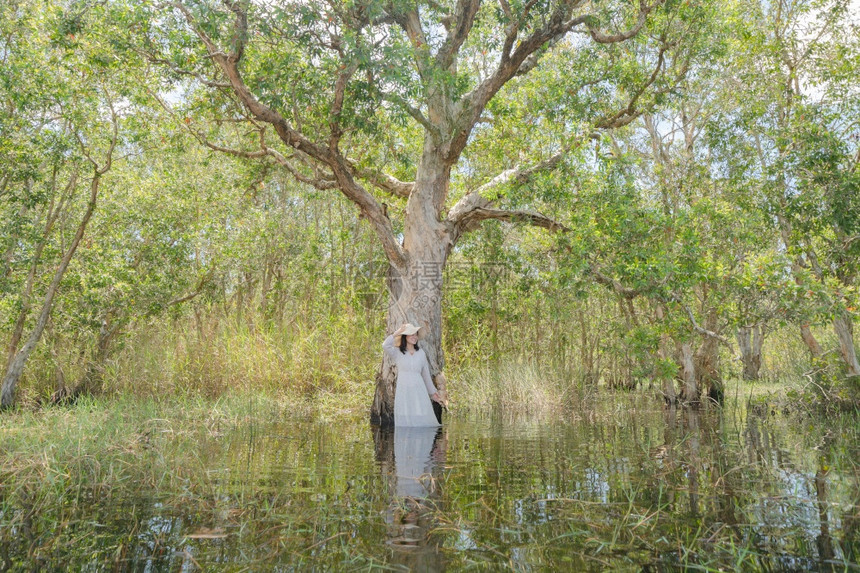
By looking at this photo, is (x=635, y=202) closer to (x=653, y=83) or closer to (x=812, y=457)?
(x=653, y=83)

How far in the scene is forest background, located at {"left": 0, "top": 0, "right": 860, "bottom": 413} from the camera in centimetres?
819

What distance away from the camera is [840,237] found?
8.80 meters

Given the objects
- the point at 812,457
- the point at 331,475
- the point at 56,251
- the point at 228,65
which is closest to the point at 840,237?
the point at 812,457

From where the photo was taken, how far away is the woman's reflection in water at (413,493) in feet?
8.52

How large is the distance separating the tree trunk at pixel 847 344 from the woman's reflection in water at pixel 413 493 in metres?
7.04

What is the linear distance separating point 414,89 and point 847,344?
8.20 m

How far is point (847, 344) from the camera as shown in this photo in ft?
29.7

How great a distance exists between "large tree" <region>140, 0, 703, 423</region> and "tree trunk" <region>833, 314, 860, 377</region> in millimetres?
4990

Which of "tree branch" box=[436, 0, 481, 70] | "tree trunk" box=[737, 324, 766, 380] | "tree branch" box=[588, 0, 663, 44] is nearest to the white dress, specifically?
"tree branch" box=[436, 0, 481, 70]

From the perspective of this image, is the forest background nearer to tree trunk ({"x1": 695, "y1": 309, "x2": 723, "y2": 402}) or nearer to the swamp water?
tree trunk ({"x1": 695, "y1": 309, "x2": 723, "y2": 402})

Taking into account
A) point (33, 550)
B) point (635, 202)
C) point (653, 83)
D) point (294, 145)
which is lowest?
point (33, 550)

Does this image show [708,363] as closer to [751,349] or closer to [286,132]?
[751,349]

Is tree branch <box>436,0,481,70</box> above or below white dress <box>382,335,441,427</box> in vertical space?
above

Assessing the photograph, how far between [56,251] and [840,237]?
1397 centimetres
